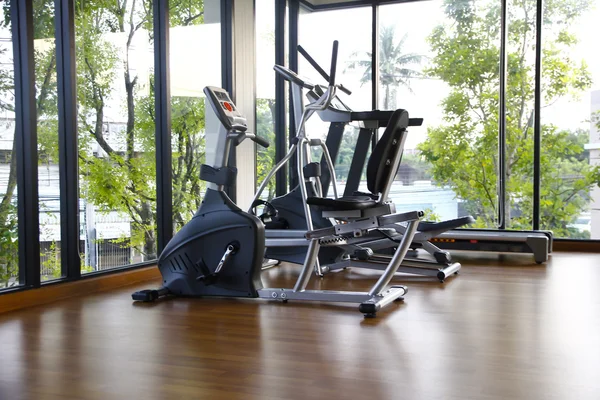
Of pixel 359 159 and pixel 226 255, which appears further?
pixel 359 159

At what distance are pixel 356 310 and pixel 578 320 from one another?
3.79 feet

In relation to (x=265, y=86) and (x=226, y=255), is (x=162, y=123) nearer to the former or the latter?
(x=226, y=255)

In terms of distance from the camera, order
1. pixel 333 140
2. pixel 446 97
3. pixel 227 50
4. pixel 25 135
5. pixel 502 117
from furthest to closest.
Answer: pixel 446 97 → pixel 502 117 → pixel 227 50 → pixel 333 140 → pixel 25 135

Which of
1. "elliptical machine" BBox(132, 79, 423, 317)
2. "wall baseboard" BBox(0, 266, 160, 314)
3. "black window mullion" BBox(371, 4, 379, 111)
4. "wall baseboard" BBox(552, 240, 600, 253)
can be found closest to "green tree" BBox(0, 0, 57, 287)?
"wall baseboard" BBox(0, 266, 160, 314)

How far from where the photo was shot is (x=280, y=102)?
699cm

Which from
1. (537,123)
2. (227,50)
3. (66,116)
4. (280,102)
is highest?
(227,50)

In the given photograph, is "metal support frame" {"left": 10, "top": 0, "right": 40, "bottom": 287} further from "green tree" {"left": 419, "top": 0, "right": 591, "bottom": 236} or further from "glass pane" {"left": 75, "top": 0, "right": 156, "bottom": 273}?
"green tree" {"left": 419, "top": 0, "right": 591, "bottom": 236}

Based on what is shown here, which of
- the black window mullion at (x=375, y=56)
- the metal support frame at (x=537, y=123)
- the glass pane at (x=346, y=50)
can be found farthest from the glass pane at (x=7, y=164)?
the metal support frame at (x=537, y=123)

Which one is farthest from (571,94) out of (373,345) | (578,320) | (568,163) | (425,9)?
(373,345)

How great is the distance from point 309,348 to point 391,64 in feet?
16.4

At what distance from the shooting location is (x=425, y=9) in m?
7.21

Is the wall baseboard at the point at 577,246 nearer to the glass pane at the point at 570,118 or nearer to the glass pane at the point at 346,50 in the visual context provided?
the glass pane at the point at 570,118

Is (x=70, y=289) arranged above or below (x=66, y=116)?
below

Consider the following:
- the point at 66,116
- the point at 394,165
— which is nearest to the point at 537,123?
the point at 394,165
